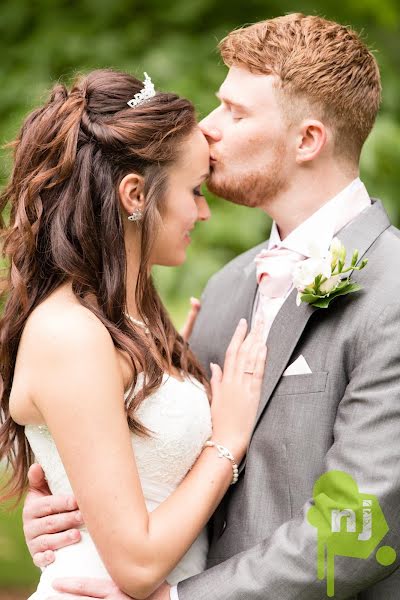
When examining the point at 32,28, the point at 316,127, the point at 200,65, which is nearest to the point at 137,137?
the point at 316,127

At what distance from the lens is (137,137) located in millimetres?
3221

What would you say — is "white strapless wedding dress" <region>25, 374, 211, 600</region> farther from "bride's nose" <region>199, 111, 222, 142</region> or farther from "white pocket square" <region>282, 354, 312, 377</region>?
"bride's nose" <region>199, 111, 222, 142</region>

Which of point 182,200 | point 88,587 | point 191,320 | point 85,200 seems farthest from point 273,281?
point 88,587

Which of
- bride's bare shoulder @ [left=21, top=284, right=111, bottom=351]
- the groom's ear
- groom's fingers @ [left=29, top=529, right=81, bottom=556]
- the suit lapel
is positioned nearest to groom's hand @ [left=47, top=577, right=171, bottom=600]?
groom's fingers @ [left=29, top=529, right=81, bottom=556]

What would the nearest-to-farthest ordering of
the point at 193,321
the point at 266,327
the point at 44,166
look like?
1. the point at 44,166
2. the point at 266,327
3. the point at 193,321

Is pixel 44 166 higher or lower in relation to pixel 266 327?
higher

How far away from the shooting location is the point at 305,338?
3.36 m

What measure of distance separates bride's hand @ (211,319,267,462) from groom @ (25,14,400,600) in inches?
2.0

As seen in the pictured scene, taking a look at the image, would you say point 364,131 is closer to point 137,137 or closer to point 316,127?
point 316,127

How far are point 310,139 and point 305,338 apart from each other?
2.79 feet

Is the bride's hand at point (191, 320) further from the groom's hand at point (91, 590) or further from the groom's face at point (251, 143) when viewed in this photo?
the groom's hand at point (91, 590)

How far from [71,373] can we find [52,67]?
14.5 feet

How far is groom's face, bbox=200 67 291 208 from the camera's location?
370 centimetres

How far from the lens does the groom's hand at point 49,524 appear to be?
322 cm
